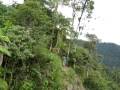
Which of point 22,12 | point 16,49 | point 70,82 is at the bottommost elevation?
point 70,82

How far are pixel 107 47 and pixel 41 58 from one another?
253 feet

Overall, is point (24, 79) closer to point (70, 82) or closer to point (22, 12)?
point (22, 12)

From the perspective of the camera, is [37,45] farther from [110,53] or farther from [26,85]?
[110,53]

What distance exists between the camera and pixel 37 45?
58.0 feet

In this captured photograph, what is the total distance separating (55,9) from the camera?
22.5 m

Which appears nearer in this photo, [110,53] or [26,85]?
[26,85]

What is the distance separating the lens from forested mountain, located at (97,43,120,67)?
8238 cm

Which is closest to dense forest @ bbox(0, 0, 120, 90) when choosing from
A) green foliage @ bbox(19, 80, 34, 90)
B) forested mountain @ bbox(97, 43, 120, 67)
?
green foliage @ bbox(19, 80, 34, 90)

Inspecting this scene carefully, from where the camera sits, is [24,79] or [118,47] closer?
[24,79]

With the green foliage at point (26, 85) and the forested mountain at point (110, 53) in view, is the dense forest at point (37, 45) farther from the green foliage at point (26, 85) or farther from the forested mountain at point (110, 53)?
the forested mountain at point (110, 53)

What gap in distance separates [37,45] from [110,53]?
239ft

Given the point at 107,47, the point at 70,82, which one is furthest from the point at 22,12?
the point at 107,47

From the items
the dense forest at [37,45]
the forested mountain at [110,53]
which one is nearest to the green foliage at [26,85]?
the dense forest at [37,45]

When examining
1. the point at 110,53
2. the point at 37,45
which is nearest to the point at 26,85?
the point at 37,45
